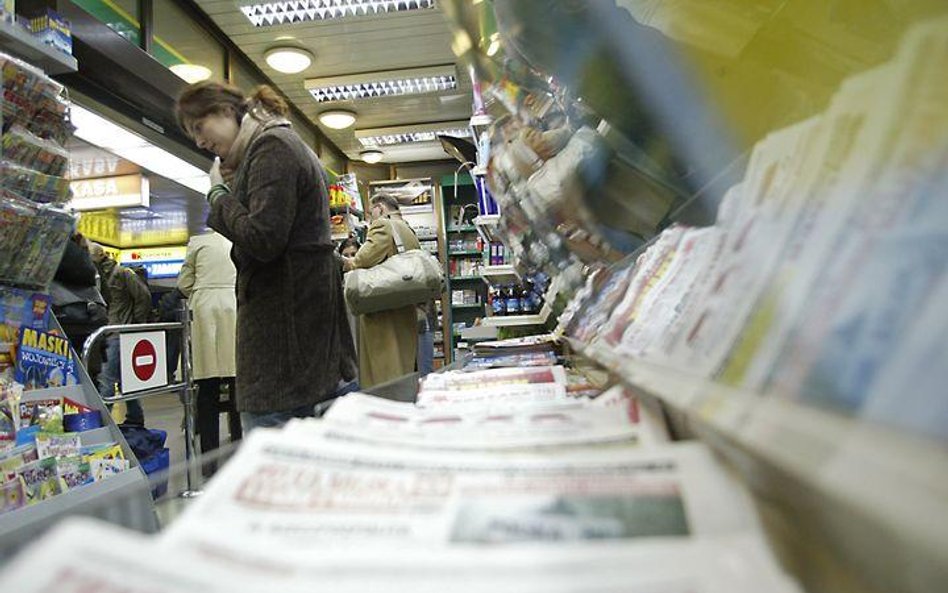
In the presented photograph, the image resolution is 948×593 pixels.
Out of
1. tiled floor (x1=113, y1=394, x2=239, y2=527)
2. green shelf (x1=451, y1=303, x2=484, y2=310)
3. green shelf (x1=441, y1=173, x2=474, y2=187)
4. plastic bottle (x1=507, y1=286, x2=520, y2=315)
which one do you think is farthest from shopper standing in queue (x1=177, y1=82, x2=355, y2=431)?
green shelf (x1=441, y1=173, x2=474, y2=187)

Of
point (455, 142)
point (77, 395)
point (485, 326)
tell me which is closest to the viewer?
point (77, 395)

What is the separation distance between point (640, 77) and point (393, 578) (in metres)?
0.89

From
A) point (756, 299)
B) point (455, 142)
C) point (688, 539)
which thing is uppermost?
point (455, 142)

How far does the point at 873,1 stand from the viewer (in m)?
0.73

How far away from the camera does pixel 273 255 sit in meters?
1.71

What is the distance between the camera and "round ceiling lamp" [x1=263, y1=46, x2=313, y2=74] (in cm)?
538

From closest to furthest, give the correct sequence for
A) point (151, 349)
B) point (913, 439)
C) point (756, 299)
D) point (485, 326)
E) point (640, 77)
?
point (913, 439), point (756, 299), point (640, 77), point (151, 349), point (485, 326)

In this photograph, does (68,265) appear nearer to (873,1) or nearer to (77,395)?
(77,395)

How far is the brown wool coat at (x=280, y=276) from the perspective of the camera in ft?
5.59

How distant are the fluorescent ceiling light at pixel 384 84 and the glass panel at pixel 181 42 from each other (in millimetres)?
996

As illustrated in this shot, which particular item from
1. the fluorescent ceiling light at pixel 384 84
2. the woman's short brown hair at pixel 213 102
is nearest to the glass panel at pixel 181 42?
the fluorescent ceiling light at pixel 384 84

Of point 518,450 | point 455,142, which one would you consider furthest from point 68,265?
point 518,450

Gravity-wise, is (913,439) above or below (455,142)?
below

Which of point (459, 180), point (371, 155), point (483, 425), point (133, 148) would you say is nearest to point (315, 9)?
point (133, 148)
